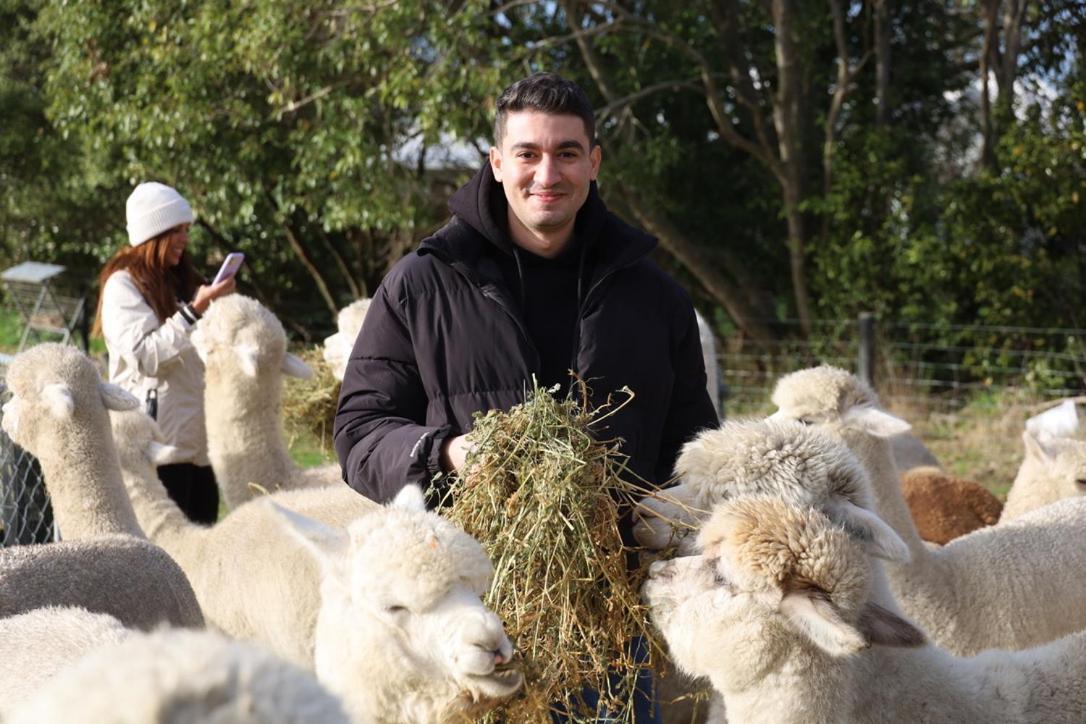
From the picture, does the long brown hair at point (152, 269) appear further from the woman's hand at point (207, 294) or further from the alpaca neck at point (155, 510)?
the alpaca neck at point (155, 510)

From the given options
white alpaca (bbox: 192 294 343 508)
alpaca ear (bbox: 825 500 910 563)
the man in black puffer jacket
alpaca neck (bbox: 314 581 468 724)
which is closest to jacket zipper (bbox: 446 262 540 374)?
the man in black puffer jacket

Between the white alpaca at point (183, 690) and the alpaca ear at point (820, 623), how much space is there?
141 cm

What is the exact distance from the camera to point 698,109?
15141 millimetres

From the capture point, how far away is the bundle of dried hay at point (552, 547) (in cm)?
259

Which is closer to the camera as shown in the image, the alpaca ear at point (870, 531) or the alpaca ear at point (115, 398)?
the alpaca ear at point (870, 531)

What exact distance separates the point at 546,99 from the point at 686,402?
0.87 m

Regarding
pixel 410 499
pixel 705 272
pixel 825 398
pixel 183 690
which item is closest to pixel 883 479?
pixel 825 398

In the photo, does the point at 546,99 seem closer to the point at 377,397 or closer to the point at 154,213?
the point at 377,397

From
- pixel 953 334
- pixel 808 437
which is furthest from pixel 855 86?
pixel 808 437

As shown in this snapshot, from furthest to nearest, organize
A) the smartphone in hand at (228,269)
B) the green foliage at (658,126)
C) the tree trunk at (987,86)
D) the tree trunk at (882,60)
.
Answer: the tree trunk at (882,60) → the tree trunk at (987,86) → the green foliage at (658,126) → the smartphone in hand at (228,269)

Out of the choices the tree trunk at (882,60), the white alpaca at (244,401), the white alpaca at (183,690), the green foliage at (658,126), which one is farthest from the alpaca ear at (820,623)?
the tree trunk at (882,60)

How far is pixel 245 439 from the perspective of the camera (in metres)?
5.71

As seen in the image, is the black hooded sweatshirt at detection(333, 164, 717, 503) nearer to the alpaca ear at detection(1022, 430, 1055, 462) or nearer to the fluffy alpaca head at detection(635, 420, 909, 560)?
the fluffy alpaca head at detection(635, 420, 909, 560)

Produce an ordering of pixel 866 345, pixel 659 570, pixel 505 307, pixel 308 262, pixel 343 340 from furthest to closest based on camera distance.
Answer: pixel 308 262, pixel 866 345, pixel 343 340, pixel 505 307, pixel 659 570
